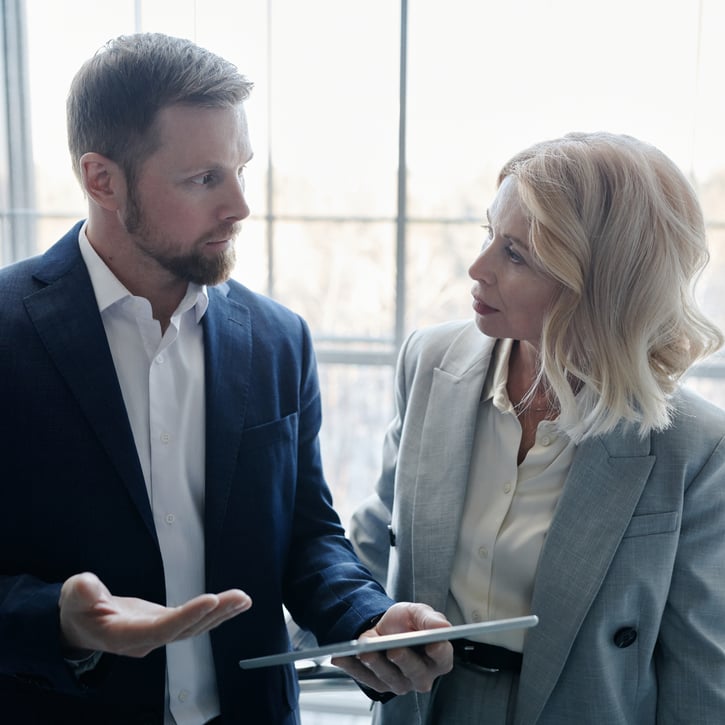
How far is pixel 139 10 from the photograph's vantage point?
2.37 metres

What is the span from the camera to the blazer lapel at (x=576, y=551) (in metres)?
1.37

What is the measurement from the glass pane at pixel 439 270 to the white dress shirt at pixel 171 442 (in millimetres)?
1121

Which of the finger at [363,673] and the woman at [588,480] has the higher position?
the woman at [588,480]

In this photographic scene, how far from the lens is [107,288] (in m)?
1.32

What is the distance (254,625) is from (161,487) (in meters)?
0.30

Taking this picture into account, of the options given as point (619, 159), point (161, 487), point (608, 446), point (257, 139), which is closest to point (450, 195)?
point (257, 139)

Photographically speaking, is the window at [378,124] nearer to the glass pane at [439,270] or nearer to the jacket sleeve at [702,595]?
the glass pane at [439,270]

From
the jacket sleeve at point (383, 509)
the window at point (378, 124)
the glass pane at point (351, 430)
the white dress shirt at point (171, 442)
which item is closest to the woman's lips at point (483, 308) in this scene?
the jacket sleeve at point (383, 509)

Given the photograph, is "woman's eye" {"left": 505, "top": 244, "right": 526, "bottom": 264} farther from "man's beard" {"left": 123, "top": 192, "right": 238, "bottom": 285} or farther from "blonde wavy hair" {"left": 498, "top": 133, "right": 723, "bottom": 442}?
"man's beard" {"left": 123, "top": 192, "right": 238, "bottom": 285}

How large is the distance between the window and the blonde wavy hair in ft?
2.77

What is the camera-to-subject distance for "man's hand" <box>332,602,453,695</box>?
4.15 ft

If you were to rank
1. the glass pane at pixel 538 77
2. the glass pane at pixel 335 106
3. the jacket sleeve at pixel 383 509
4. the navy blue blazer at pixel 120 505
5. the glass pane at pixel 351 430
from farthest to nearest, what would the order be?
the glass pane at pixel 351 430 → the glass pane at pixel 335 106 → the glass pane at pixel 538 77 → the jacket sleeve at pixel 383 509 → the navy blue blazer at pixel 120 505

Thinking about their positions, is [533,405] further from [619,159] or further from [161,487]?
[161,487]

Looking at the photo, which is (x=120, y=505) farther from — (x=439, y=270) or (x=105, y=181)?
(x=439, y=270)
